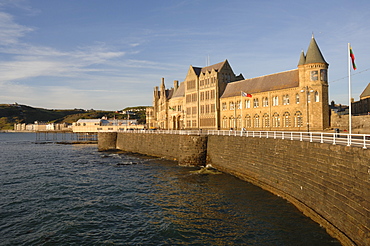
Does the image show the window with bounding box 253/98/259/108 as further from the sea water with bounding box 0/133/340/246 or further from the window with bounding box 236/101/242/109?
the sea water with bounding box 0/133/340/246

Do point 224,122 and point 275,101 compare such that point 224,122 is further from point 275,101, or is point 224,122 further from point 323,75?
point 323,75

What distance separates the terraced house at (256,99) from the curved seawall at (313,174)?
11475 millimetres

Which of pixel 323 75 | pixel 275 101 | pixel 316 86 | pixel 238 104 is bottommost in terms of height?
pixel 275 101

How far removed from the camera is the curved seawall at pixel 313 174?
14.0m

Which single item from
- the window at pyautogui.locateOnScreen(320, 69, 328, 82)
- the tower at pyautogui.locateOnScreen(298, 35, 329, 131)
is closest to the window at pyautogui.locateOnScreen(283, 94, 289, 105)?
the tower at pyautogui.locateOnScreen(298, 35, 329, 131)

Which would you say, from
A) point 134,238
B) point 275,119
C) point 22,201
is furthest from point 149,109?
point 134,238

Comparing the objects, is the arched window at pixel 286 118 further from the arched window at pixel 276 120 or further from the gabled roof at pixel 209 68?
the gabled roof at pixel 209 68

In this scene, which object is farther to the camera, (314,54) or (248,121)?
(248,121)

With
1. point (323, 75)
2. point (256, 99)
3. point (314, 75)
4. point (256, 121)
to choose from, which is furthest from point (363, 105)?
point (256, 121)

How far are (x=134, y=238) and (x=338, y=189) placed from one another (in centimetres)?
1294

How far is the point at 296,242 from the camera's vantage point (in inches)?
653

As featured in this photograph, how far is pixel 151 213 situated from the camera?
22969 millimetres

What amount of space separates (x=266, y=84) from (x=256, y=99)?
150 inches

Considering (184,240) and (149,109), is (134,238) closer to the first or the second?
(184,240)
